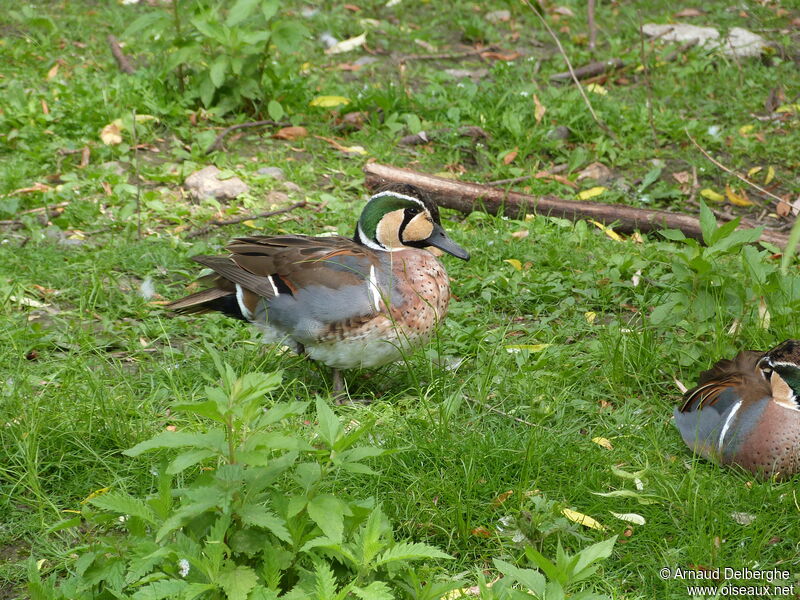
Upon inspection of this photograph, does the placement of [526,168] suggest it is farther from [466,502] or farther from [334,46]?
[466,502]

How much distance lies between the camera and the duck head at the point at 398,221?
14.1 feet

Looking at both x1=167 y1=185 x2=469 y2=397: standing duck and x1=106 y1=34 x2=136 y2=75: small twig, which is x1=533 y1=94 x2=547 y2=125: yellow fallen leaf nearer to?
x1=167 y1=185 x2=469 y2=397: standing duck

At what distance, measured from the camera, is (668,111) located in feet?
23.3

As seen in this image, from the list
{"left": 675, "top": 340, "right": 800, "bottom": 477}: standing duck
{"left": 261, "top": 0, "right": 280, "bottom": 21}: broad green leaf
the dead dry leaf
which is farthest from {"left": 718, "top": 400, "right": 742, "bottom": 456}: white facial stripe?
{"left": 261, "top": 0, "right": 280, "bottom": 21}: broad green leaf

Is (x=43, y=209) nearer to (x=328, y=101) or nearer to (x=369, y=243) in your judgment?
(x=328, y=101)

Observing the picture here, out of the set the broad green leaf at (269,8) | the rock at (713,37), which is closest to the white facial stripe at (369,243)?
the broad green leaf at (269,8)

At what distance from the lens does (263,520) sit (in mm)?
2508

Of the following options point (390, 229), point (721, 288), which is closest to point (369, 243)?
point (390, 229)

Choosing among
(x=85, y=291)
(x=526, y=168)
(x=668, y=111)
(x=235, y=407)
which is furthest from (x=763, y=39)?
(x=235, y=407)

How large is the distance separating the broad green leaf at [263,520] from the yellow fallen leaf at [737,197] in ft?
14.7

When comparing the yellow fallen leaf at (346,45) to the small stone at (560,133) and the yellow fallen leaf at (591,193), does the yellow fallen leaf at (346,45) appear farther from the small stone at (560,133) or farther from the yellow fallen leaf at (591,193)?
the yellow fallen leaf at (591,193)

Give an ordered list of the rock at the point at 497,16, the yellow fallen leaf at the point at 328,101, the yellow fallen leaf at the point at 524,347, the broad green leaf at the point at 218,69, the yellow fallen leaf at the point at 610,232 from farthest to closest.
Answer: the rock at the point at 497,16 → the yellow fallen leaf at the point at 328,101 → the broad green leaf at the point at 218,69 → the yellow fallen leaf at the point at 610,232 → the yellow fallen leaf at the point at 524,347

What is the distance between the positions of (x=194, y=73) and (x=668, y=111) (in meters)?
3.48

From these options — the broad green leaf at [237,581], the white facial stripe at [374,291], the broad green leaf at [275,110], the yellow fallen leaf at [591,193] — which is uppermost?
the broad green leaf at [237,581]
